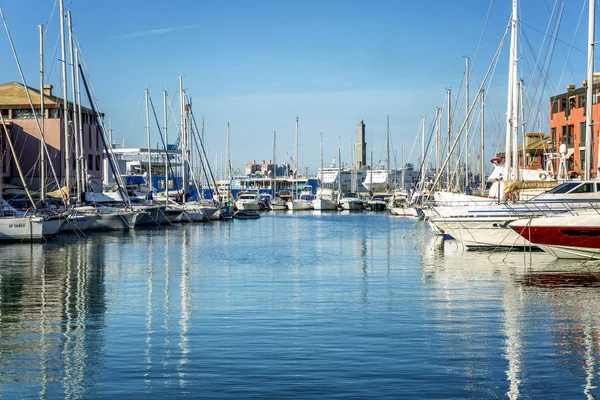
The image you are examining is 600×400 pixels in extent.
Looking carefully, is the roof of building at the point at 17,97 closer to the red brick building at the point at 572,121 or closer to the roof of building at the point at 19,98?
the roof of building at the point at 19,98

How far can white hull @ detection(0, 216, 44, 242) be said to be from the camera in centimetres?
4794

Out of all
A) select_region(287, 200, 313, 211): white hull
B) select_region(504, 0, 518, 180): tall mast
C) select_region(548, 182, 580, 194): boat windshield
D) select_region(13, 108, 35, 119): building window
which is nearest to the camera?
select_region(548, 182, 580, 194): boat windshield

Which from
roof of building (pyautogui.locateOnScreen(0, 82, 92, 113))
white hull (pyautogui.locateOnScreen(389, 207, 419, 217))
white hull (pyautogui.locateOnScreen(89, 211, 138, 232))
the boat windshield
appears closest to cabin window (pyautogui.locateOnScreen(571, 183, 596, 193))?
the boat windshield

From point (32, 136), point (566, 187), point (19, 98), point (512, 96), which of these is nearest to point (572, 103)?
point (512, 96)

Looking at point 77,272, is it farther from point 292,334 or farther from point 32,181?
point 32,181

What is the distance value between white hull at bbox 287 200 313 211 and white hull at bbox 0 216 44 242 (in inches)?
3059

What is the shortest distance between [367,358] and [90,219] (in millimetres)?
46069

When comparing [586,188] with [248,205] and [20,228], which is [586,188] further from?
[248,205]

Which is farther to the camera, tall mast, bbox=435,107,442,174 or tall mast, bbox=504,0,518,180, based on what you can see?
tall mast, bbox=435,107,442,174

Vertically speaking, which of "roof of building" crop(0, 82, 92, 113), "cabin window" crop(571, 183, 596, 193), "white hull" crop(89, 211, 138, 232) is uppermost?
"roof of building" crop(0, 82, 92, 113)

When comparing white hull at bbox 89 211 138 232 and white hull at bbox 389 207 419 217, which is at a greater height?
white hull at bbox 89 211 138 232

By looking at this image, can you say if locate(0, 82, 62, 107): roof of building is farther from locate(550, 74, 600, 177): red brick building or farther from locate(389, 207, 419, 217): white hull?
locate(550, 74, 600, 177): red brick building

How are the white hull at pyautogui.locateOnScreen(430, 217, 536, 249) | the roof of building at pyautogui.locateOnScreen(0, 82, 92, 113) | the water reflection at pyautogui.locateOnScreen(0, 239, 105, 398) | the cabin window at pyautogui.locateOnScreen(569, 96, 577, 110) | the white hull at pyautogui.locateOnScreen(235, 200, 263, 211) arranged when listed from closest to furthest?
the water reflection at pyautogui.locateOnScreen(0, 239, 105, 398), the white hull at pyautogui.locateOnScreen(430, 217, 536, 249), the cabin window at pyautogui.locateOnScreen(569, 96, 577, 110), the roof of building at pyautogui.locateOnScreen(0, 82, 92, 113), the white hull at pyautogui.locateOnScreen(235, 200, 263, 211)

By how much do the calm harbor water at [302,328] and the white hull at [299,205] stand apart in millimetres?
86757
